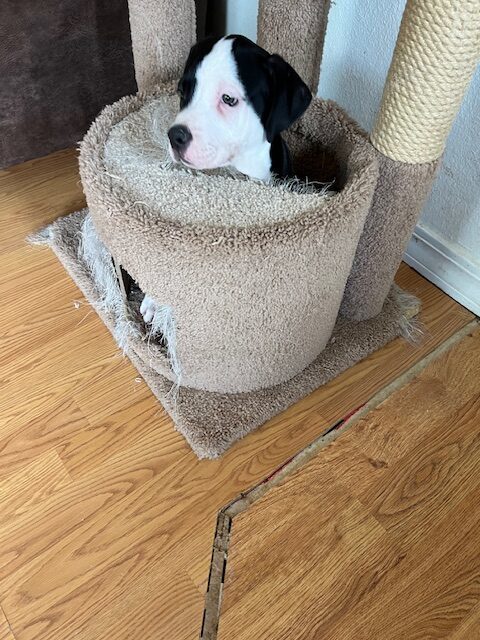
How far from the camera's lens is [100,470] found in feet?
3.34

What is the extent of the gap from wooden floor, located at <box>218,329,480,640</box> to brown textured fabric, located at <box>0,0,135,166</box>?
3.71 ft

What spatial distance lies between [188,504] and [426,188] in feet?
2.32

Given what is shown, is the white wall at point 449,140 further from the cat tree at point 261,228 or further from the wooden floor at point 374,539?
the wooden floor at point 374,539

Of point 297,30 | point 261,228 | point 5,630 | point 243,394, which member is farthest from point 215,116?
point 5,630

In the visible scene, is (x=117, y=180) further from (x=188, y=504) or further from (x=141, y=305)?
(x=188, y=504)

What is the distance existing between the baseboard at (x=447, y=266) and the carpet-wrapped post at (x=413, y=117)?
23 centimetres

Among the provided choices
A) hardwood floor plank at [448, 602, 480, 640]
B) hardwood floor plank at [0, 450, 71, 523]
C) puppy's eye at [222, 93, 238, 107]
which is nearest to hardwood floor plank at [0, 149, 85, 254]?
hardwood floor plank at [0, 450, 71, 523]

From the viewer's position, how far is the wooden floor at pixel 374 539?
34.3 inches

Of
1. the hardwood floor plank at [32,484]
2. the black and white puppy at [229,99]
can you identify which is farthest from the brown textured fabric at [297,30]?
the hardwood floor plank at [32,484]

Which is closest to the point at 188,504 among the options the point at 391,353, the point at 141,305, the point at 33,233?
the point at 141,305

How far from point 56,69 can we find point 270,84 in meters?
0.80

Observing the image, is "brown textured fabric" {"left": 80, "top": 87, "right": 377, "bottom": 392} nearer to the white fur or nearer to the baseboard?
the white fur

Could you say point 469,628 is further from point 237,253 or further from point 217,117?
point 217,117

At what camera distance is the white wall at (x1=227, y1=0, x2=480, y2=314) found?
116 centimetres
